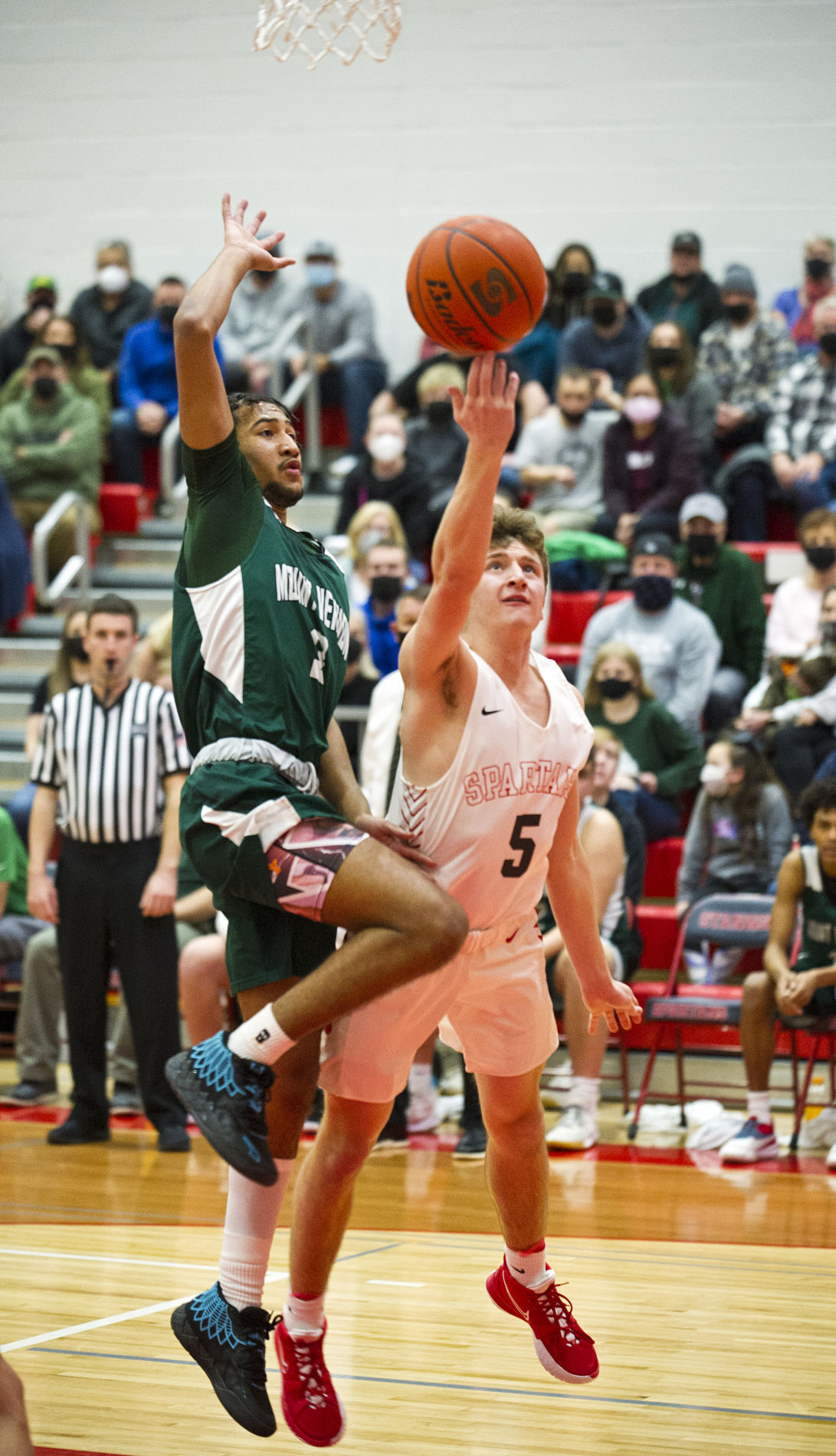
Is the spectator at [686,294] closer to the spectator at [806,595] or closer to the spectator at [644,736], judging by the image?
the spectator at [806,595]

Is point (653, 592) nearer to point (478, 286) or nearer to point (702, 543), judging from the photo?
point (702, 543)

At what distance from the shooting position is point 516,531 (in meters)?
3.71

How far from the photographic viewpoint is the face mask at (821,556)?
9.05 meters

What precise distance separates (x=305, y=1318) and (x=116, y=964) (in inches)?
148

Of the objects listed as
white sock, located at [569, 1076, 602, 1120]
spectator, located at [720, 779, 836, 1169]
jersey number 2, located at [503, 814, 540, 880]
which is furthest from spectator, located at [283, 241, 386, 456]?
jersey number 2, located at [503, 814, 540, 880]

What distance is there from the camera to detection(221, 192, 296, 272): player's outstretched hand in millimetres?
3568

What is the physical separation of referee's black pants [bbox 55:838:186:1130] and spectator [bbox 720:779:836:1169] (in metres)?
2.34

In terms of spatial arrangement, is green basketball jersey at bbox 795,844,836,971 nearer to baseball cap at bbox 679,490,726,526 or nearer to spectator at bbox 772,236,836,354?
baseball cap at bbox 679,490,726,526

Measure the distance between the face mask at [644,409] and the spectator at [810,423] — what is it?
0.80 m

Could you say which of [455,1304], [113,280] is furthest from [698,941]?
[113,280]

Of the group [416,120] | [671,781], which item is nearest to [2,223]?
[416,120]

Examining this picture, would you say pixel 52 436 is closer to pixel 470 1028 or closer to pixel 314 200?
pixel 314 200

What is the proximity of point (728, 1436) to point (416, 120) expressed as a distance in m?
12.0

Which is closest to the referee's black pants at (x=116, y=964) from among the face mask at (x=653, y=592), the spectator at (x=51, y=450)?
the face mask at (x=653, y=592)
